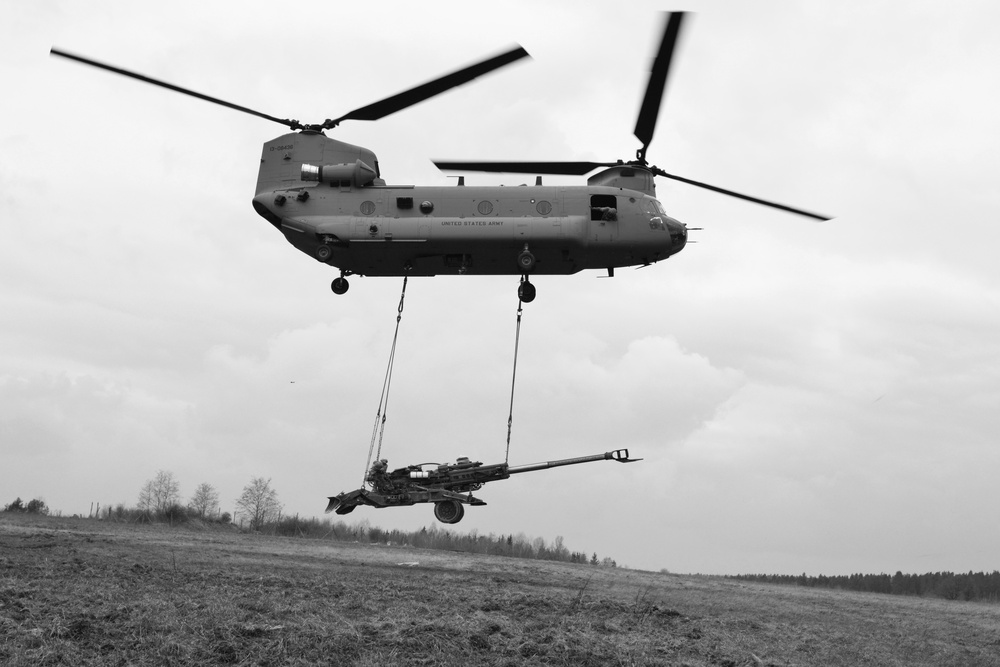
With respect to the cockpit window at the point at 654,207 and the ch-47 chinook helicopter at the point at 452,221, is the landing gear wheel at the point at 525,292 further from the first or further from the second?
the cockpit window at the point at 654,207

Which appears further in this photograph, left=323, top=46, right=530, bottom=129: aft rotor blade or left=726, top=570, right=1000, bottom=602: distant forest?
left=726, top=570, right=1000, bottom=602: distant forest

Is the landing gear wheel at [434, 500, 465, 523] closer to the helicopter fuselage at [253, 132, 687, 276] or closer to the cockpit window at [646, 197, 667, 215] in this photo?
the helicopter fuselage at [253, 132, 687, 276]

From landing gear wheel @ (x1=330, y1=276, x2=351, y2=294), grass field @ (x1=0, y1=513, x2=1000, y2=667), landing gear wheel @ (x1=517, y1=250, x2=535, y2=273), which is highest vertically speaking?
landing gear wheel @ (x1=517, y1=250, x2=535, y2=273)

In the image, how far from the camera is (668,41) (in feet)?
69.2

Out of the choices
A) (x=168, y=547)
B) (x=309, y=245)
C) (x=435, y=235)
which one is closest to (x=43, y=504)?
(x=168, y=547)

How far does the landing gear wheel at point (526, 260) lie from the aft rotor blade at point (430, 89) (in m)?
4.23

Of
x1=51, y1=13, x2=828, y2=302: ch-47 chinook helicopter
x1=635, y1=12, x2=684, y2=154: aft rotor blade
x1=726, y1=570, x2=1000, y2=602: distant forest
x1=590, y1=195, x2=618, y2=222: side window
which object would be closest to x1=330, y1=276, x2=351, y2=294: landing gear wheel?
x1=51, y1=13, x2=828, y2=302: ch-47 chinook helicopter

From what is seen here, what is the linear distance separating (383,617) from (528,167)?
44.0 ft

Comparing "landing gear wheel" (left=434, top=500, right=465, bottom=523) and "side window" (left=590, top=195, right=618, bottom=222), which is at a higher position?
"side window" (left=590, top=195, right=618, bottom=222)

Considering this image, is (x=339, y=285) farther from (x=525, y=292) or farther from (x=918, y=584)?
(x=918, y=584)

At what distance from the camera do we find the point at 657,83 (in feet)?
73.6

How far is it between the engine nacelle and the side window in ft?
18.1

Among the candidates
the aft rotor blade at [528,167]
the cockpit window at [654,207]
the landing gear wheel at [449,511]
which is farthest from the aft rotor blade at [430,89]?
the landing gear wheel at [449,511]

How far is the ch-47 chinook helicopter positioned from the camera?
23375mm
